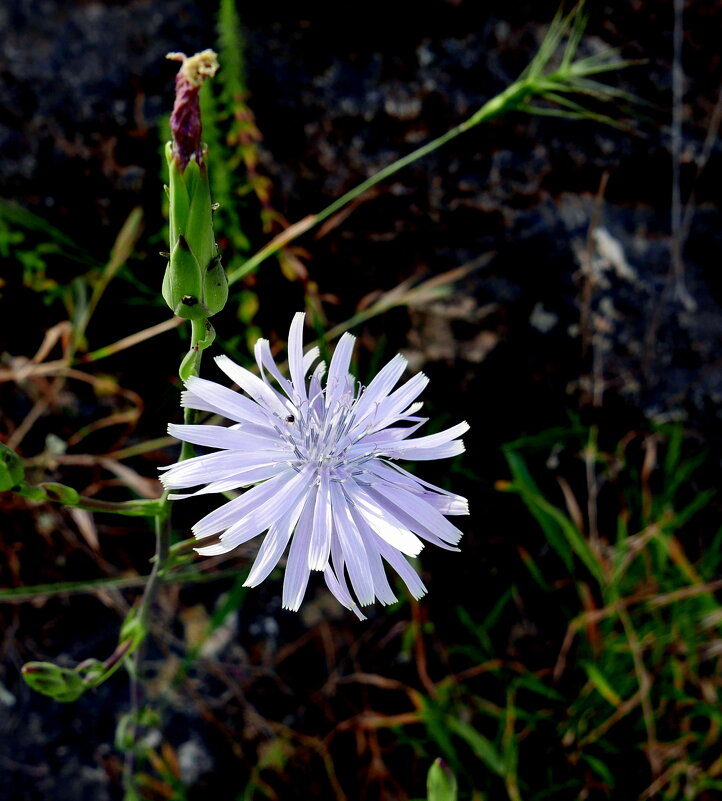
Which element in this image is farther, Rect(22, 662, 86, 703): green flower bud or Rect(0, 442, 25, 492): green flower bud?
Rect(22, 662, 86, 703): green flower bud

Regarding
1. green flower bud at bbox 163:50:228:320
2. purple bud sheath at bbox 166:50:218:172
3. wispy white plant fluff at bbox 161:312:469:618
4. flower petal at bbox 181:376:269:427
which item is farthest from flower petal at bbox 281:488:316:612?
purple bud sheath at bbox 166:50:218:172

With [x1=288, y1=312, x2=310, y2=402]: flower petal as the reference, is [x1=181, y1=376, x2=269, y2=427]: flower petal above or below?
below

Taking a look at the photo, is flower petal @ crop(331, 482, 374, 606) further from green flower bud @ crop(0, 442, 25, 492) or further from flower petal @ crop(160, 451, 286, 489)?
green flower bud @ crop(0, 442, 25, 492)

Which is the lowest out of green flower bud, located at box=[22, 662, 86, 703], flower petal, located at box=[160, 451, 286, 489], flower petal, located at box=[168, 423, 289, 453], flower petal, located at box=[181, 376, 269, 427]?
green flower bud, located at box=[22, 662, 86, 703]

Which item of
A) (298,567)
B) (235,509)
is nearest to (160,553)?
(235,509)

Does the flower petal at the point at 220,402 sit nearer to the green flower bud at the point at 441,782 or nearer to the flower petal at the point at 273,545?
A: the flower petal at the point at 273,545

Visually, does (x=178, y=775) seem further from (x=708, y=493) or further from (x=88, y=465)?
(x=708, y=493)

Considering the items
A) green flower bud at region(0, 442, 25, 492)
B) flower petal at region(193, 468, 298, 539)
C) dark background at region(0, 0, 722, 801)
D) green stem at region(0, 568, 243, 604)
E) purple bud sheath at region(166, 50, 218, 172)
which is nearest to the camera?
purple bud sheath at region(166, 50, 218, 172)
